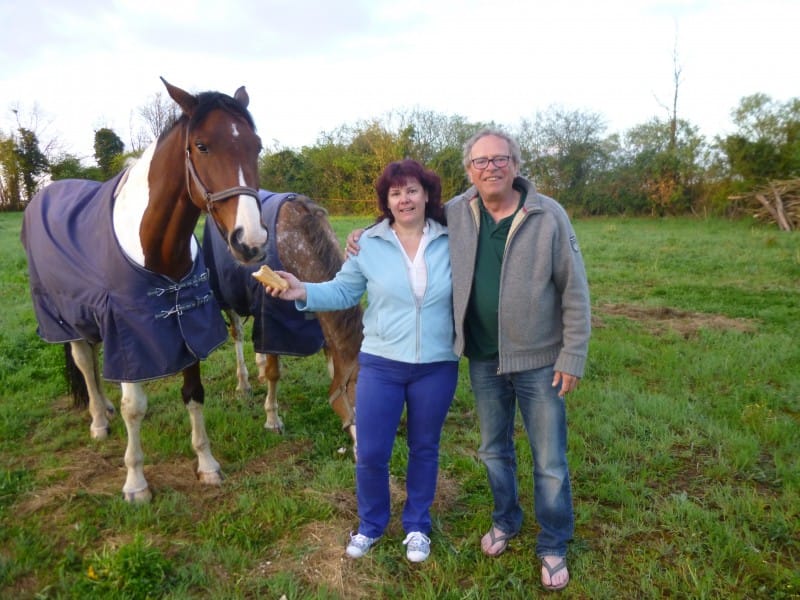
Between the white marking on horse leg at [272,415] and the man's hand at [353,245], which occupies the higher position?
the man's hand at [353,245]

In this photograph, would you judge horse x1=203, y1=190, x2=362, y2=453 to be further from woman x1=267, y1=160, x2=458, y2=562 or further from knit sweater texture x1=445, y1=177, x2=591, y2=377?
knit sweater texture x1=445, y1=177, x2=591, y2=377

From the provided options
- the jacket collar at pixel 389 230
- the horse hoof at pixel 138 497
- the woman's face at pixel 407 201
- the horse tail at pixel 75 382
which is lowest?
the horse hoof at pixel 138 497

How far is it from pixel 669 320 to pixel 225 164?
20.1 ft

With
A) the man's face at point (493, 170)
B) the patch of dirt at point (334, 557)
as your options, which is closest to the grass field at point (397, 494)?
the patch of dirt at point (334, 557)

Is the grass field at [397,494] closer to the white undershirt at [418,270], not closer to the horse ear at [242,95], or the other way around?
the white undershirt at [418,270]

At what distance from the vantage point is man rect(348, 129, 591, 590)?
214cm

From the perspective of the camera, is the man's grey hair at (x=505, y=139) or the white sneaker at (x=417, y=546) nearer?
the man's grey hair at (x=505, y=139)

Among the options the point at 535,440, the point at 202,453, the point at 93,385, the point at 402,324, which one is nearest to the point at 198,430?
the point at 202,453

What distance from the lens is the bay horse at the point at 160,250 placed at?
260 centimetres

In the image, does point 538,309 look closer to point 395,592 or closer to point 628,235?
point 395,592

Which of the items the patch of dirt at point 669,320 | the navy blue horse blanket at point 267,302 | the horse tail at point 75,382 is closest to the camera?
the navy blue horse blanket at point 267,302

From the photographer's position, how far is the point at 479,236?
7.44 feet

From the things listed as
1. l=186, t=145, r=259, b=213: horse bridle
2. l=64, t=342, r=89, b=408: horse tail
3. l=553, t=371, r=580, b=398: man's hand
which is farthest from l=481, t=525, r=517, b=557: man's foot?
l=64, t=342, r=89, b=408: horse tail

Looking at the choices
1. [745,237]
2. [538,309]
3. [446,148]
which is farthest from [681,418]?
[446,148]
